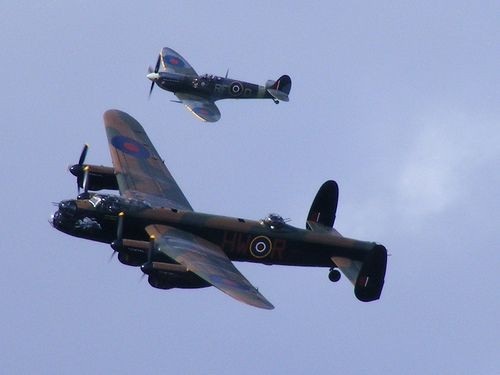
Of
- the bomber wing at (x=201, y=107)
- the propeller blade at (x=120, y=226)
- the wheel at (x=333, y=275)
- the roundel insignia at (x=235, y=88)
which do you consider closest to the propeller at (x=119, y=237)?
the propeller blade at (x=120, y=226)

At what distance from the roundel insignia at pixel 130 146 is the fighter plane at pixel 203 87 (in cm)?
1573

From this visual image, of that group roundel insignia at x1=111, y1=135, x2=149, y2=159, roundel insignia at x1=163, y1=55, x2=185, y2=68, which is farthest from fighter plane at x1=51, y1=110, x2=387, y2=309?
roundel insignia at x1=163, y1=55, x2=185, y2=68

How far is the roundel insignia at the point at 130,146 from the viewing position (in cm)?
6116

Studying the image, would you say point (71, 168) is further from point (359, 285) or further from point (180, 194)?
point (359, 285)

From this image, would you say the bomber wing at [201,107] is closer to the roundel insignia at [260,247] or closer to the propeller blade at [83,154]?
the propeller blade at [83,154]

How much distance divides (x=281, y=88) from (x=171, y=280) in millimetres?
36368

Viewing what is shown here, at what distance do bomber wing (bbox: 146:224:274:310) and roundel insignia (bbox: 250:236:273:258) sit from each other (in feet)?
5.90

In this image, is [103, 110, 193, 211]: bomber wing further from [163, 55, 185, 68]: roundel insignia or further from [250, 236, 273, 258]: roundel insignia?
[163, 55, 185, 68]: roundel insignia

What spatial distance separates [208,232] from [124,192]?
17.6 ft

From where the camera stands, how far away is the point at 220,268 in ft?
170

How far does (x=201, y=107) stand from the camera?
79.2 m

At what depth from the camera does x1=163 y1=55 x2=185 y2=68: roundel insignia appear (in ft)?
277

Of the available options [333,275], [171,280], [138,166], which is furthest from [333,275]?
[138,166]

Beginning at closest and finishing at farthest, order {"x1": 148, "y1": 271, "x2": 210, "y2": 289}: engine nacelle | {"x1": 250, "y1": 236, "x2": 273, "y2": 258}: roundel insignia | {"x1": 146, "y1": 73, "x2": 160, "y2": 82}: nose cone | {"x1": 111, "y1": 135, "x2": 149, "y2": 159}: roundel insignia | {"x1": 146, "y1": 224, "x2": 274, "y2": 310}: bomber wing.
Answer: {"x1": 146, "y1": 224, "x2": 274, "y2": 310}: bomber wing, {"x1": 148, "y1": 271, "x2": 210, "y2": 289}: engine nacelle, {"x1": 250, "y1": 236, "x2": 273, "y2": 258}: roundel insignia, {"x1": 111, "y1": 135, "x2": 149, "y2": 159}: roundel insignia, {"x1": 146, "y1": 73, "x2": 160, "y2": 82}: nose cone
